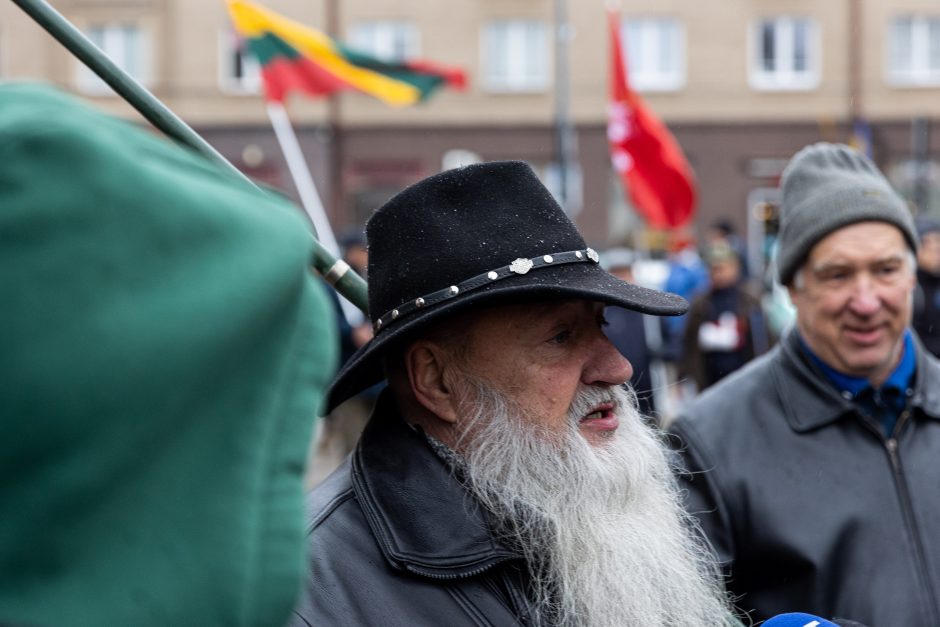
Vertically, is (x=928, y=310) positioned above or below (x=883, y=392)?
below

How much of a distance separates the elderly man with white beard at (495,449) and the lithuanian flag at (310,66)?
27.9 ft

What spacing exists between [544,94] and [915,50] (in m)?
8.16

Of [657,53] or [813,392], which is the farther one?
Answer: [657,53]

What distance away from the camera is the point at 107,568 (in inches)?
26.9

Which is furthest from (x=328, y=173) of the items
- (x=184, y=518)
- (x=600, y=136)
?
(x=184, y=518)

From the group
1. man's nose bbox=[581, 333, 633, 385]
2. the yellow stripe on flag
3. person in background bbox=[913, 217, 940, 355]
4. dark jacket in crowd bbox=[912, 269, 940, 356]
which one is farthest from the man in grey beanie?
the yellow stripe on flag

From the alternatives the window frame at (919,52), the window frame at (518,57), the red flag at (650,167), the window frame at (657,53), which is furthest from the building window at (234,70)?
the red flag at (650,167)

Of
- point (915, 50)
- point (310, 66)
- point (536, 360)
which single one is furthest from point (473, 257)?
point (915, 50)

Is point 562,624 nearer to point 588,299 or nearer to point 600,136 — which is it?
point 588,299

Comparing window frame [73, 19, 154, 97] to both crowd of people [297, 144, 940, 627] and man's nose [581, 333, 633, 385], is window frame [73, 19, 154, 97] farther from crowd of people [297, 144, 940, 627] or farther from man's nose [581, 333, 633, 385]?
man's nose [581, 333, 633, 385]

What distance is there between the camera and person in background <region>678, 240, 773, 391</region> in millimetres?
8703

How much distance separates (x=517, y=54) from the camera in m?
25.3

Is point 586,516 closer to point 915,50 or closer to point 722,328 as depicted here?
point 722,328

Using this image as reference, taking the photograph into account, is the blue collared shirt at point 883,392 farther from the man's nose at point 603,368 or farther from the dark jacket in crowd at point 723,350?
the dark jacket in crowd at point 723,350
